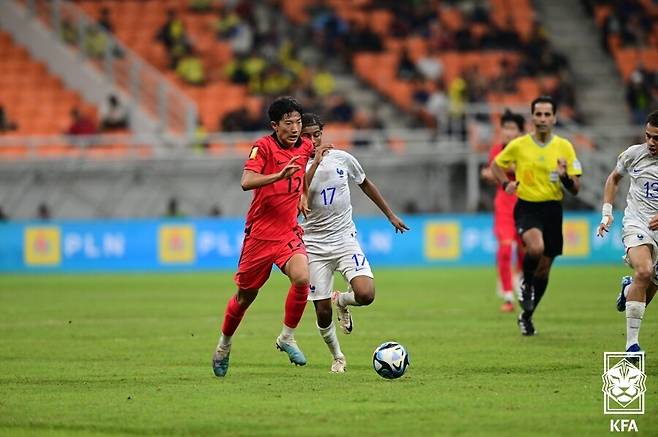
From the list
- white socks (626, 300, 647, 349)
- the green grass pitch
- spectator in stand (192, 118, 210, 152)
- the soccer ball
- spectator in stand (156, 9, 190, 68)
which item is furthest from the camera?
spectator in stand (156, 9, 190, 68)

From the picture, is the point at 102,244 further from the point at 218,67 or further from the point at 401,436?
the point at 401,436

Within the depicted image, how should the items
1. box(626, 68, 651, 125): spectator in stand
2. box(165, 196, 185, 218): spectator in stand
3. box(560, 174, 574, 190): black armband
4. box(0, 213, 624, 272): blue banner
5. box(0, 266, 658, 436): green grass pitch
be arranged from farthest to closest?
box(626, 68, 651, 125): spectator in stand, box(165, 196, 185, 218): spectator in stand, box(0, 213, 624, 272): blue banner, box(560, 174, 574, 190): black armband, box(0, 266, 658, 436): green grass pitch

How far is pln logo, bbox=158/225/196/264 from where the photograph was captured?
30.5m

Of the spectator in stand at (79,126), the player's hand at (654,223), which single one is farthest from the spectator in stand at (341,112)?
the player's hand at (654,223)

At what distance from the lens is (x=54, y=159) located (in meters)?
32.2

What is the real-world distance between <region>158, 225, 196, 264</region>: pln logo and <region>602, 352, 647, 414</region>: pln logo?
18.8 m

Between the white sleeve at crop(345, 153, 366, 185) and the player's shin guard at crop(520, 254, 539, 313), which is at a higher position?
the white sleeve at crop(345, 153, 366, 185)

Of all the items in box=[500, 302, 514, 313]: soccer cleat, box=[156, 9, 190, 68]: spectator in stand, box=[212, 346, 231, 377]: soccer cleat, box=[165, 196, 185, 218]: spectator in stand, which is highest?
box=[156, 9, 190, 68]: spectator in stand

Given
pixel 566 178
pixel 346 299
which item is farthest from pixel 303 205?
pixel 566 178

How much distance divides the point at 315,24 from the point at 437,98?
17.1 ft

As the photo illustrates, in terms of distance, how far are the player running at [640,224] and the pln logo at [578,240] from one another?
19.0 meters

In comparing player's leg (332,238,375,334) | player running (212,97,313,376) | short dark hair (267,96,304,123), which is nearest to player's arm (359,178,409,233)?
player's leg (332,238,375,334)

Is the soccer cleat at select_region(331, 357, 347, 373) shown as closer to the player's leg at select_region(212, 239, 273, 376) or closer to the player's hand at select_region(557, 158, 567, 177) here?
the player's leg at select_region(212, 239, 273, 376)

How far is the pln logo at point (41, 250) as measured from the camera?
98.7 ft
